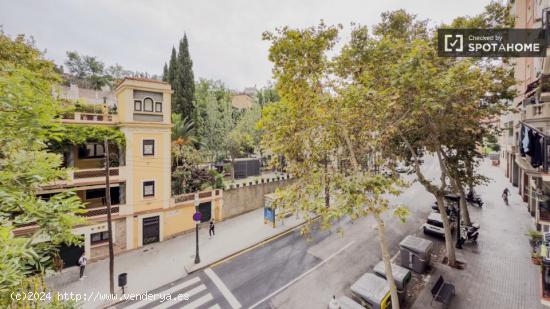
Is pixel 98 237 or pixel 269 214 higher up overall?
pixel 269 214

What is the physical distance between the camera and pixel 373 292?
8984 mm

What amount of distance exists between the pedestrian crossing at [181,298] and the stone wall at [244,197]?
30.5ft

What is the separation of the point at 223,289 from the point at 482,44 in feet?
56.8

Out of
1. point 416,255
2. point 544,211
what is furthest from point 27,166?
point 544,211

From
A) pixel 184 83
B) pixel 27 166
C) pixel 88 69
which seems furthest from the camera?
pixel 88 69

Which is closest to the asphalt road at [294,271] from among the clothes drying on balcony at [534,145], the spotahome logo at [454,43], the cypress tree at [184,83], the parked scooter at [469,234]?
the parked scooter at [469,234]

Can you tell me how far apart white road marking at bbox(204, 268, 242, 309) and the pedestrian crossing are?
0.52 meters

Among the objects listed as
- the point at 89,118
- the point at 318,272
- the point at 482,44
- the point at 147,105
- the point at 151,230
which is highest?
the point at 482,44

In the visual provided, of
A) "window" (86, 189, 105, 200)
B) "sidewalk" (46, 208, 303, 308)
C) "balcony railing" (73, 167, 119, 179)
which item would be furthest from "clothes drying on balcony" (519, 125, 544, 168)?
"window" (86, 189, 105, 200)

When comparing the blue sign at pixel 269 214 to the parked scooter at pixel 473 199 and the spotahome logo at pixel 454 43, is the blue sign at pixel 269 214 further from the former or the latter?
the parked scooter at pixel 473 199

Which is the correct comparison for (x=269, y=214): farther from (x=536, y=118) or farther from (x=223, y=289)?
(x=536, y=118)

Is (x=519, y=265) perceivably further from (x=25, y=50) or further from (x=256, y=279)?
(x=25, y=50)

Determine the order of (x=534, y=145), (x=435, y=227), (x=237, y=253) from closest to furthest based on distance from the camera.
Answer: (x=534, y=145) < (x=237, y=253) < (x=435, y=227)

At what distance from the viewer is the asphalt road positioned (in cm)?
1066
